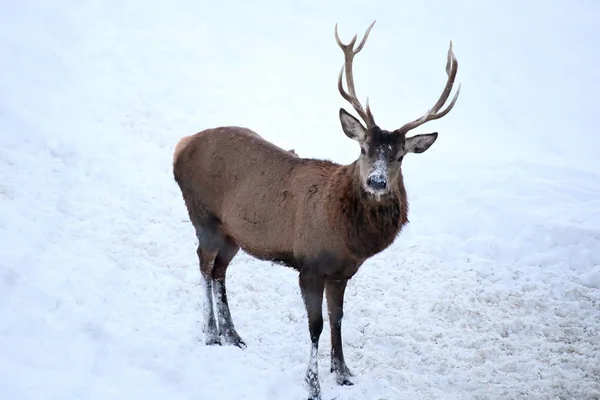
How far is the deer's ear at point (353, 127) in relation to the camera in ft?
21.1

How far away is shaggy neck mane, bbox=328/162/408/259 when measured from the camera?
6.18 meters

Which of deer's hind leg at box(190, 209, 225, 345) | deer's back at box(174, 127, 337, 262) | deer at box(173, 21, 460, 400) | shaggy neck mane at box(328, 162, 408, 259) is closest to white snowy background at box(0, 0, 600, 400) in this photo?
deer's hind leg at box(190, 209, 225, 345)

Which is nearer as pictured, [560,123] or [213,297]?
[213,297]

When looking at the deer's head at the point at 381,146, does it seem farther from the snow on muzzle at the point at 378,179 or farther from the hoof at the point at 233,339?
the hoof at the point at 233,339

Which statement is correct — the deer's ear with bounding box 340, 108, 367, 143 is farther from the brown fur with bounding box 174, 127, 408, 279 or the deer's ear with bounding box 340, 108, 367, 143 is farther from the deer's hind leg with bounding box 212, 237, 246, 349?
the deer's hind leg with bounding box 212, 237, 246, 349

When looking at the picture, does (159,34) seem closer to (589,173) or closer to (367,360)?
(589,173)

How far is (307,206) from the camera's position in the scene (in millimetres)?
6539

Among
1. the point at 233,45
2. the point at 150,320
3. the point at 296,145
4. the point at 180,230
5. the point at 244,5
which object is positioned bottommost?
the point at 150,320

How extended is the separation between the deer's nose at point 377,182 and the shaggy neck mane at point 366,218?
0.37 meters

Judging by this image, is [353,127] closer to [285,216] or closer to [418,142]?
[418,142]

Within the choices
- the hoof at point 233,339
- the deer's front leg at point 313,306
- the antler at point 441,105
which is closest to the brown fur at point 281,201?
the deer's front leg at point 313,306

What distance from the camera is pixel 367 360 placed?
23.4 ft

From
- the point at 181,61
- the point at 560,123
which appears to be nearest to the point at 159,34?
the point at 181,61

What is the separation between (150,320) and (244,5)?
20.6 meters
